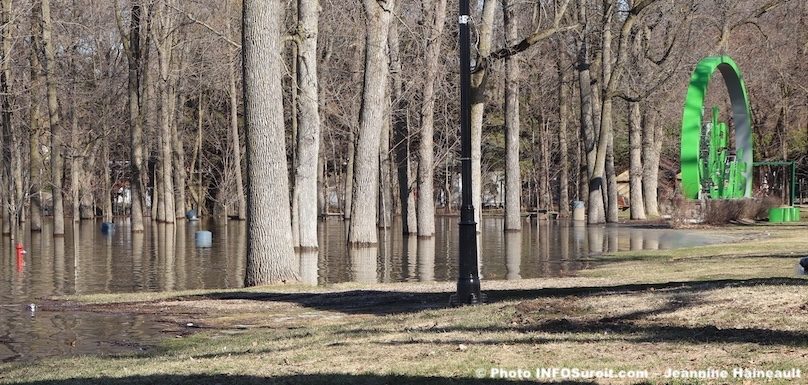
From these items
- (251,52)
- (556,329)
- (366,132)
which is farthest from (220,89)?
(556,329)

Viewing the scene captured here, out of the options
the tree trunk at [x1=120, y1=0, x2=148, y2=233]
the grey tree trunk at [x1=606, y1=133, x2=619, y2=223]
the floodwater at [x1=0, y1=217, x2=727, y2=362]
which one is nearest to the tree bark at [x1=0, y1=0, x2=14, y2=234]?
the floodwater at [x1=0, y1=217, x2=727, y2=362]

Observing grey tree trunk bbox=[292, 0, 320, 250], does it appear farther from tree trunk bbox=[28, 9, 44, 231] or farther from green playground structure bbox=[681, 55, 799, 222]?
tree trunk bbox=[28, 9, 44, 231]

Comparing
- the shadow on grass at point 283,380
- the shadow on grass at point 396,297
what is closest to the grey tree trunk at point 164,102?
the shadow on grass at point 396,297

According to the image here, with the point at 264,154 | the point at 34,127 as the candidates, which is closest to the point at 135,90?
the point at 34,127

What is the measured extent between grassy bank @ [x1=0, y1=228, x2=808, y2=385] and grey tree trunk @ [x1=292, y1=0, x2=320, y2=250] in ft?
47.4

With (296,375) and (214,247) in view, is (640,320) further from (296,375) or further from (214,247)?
(214,247)

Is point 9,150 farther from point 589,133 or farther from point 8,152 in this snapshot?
point 589,133

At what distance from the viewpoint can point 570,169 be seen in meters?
79.0

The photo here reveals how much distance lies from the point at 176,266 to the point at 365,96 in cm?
786

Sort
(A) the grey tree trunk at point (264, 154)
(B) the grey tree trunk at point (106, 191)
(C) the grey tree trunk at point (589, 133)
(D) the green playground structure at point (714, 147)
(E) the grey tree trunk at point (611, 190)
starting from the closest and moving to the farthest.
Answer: (A) the grey tree trunk at point (264, 154) → (D) the green playground structure at point (714, 147) → (C) the grey tree trunk at point (589, 133) → (E) the grey tree trunk at point (611, 190) → (B) the grey tree trunk at point (106, 191)

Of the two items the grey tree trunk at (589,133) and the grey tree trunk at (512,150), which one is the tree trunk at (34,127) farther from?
the grey tree trunk at (589,133)

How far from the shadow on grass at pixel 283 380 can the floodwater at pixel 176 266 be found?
3.20 m

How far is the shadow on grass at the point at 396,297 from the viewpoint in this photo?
51.6 feet

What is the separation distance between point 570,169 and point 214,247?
4388 cm
